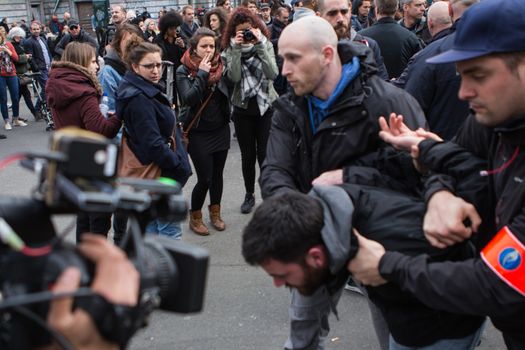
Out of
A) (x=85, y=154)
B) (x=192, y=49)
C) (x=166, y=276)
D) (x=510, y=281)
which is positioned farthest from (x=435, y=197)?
(x=192, y=49)

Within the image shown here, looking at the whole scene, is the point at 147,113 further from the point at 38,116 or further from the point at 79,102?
the point at 38,116

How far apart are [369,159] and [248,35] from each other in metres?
2.84

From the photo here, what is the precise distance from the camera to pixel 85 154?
1.11m

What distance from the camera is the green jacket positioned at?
A: 16.6 ft

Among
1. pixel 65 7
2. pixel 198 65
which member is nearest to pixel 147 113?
pixel 198 65

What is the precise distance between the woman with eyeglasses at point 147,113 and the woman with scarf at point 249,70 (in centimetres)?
113

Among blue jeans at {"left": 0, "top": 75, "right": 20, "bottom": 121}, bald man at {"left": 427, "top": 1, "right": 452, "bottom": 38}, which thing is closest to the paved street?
bald man at {"left": 427, "top": 1, "right": 452, "bottom": 38}

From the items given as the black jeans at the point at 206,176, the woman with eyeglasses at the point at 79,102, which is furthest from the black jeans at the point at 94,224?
the black jeans at the point at 206,176

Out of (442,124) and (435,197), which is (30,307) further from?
(442,124)

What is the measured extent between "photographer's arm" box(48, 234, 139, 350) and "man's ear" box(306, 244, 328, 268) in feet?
2.52

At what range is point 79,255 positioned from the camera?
1.22 metres

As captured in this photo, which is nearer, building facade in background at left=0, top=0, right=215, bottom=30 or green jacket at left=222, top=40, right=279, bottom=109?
green jacket at left=222, top=40, right=279, bottom=109

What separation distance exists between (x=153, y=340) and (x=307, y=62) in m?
1.94

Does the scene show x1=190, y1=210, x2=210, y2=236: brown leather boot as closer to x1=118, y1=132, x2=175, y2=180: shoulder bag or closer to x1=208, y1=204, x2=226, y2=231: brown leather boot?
x1=208, y1=204, x2=226, y2=231: brown leather boot
